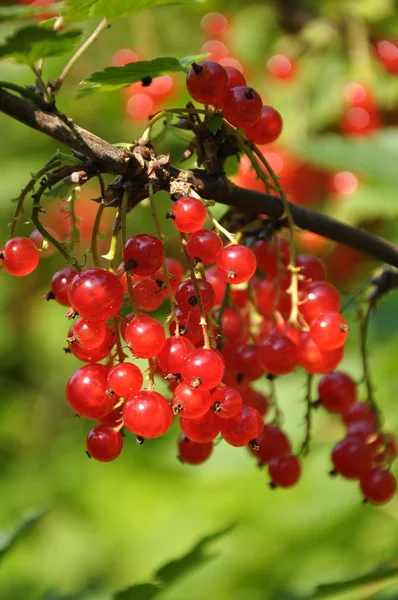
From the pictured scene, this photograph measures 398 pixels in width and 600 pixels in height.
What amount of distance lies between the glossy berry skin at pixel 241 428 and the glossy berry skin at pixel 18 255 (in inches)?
15.4

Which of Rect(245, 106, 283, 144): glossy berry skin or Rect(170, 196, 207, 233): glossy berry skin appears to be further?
Rect(245, 106, 283, 144): glossy berry skin

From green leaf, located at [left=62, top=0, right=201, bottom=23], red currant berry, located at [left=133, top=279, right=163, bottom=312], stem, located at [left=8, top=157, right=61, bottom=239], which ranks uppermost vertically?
green leaf, located at [left=62, top=0, right=201, bottom=23]

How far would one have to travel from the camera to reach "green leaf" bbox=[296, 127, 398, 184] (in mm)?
2312

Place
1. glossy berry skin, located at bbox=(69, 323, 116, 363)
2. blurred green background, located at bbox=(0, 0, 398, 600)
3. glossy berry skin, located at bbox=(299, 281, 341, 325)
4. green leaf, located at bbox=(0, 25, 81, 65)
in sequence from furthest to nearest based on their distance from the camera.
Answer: blurred green background, located at bbox=(0, 0, 398, 600) < glossy berry skin, located at bbox=(299, 281, 341, 325) < glossy berry skin, located at bbox=(69, 323, 116, 363) < green leaf, located at bbox=(0, 25, 81, 65)

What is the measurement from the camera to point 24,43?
3.41 feet

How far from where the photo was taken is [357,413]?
165cm

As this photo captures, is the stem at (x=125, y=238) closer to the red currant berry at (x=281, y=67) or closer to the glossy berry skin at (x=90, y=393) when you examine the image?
the glossy berry skin at (x=90, y=393)

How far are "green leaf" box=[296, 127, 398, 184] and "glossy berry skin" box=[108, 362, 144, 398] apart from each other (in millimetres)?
1330

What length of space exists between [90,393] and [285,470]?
0.47 m

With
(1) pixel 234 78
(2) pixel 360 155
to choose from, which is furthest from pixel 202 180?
(2) pixel 360 155

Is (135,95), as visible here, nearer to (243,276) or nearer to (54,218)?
(54,218)

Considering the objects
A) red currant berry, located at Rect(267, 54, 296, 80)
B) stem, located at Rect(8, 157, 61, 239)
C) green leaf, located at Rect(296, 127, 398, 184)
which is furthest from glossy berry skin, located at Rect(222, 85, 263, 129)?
red currant berry, located at Rect(267, 54, 296, 80)

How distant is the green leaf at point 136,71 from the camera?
1.17m

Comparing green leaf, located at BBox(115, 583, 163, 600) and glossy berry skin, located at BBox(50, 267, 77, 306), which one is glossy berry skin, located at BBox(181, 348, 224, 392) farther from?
green leaf, located at BBox(115, 583, 163, 600)
